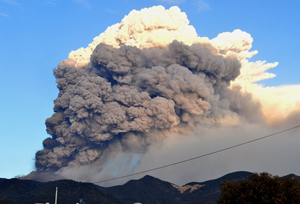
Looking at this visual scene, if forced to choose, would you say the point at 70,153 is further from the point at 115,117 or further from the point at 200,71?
the point at 200,71

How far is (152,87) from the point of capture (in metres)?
98.9

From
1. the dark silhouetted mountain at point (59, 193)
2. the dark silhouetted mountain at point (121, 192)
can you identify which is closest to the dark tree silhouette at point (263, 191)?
the dark silhouetted mountain at point (121, 192)

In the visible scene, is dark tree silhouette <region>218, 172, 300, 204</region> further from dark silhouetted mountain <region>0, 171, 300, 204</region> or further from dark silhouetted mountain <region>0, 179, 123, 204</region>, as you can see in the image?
dark silhouetted mountain <region>0, 179, 123, 204</region>

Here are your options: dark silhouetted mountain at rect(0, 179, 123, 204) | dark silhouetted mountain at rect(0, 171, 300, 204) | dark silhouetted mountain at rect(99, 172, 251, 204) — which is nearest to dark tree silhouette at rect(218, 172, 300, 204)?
dark silhouetted mountain at rect(0, 171, 300, 204)

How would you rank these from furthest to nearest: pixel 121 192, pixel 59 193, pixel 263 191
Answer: pixel 121 192 → pixel 59 193 → pixel 263 191

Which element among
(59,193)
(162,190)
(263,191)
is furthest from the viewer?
(162,190)

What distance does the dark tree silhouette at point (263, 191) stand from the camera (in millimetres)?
36625

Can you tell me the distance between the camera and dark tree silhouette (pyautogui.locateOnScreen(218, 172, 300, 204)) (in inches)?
1442

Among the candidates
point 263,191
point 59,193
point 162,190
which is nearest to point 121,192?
point 162,190

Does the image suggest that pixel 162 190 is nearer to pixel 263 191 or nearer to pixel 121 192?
pixel 121 192

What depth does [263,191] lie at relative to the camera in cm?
3750

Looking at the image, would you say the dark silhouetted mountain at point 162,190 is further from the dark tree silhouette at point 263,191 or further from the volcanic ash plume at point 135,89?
the dark tree silhouette at point 263,191

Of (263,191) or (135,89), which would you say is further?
(135,89)

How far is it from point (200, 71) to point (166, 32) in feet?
45.4
